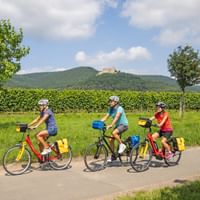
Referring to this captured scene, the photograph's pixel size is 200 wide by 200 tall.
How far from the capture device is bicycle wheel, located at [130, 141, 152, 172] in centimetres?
917

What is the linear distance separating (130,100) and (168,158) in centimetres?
3448

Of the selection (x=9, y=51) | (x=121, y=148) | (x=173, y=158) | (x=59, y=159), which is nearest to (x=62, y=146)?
(x=59, y=159)

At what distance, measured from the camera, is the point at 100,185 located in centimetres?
762

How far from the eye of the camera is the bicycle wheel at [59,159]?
9109 mm

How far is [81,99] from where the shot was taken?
41.2 meters

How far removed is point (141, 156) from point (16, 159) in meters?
3.06

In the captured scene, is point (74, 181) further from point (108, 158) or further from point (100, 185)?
point (108, 158)

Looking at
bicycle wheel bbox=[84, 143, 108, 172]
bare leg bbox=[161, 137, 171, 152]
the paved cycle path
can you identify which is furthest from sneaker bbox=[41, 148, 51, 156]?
bare leg bbox=[161, 137, 171, 152]

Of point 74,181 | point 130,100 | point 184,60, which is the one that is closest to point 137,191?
point 74,181

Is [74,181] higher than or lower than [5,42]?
lower

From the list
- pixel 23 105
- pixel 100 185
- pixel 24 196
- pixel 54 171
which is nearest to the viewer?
pixel 24 196

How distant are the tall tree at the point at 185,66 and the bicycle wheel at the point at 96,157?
22.0m

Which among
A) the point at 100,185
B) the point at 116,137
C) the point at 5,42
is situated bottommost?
the point at 100,185

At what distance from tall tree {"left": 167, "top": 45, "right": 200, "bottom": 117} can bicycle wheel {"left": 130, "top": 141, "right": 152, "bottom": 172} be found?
21.4 metres
